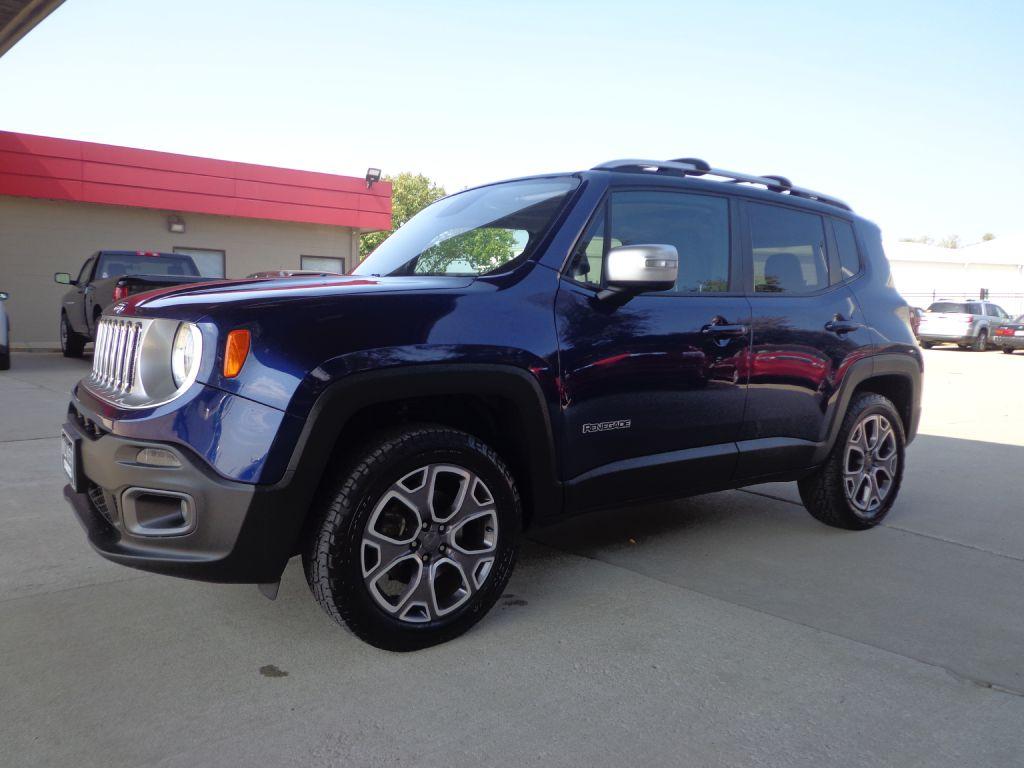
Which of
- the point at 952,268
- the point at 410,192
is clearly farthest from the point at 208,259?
the point at 952,268

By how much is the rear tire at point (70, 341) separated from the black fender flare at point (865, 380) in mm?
14116

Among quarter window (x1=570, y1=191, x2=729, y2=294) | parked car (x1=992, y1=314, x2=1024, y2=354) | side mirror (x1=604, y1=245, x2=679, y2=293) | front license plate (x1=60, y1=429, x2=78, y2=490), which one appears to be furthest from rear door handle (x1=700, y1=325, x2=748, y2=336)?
parked car (x1=992, y1=314, x2=1024, y2=354)

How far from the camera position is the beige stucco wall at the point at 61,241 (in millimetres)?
18703

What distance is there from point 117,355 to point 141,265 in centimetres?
1154

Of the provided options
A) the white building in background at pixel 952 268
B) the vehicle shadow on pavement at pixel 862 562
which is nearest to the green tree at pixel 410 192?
the white building in background at pixel 952 268

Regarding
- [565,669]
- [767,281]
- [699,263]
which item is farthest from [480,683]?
[767,281]

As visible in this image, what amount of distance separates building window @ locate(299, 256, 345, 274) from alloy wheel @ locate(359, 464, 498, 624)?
20.3 m

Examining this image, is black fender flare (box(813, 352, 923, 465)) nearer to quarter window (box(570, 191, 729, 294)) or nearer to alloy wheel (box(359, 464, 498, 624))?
quarter window (box(570, 191, 729, 294))

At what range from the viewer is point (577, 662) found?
3080mm

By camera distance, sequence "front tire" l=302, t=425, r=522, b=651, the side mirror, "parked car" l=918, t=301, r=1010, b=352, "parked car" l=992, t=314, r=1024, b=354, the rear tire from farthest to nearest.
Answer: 1. "parked car" l=918, t=301, r=1010, b=352
2. "parked car" l=992, t=314, r=1024, b=354
3. the rear tire
4. the side mirror
5. "front tire" l=302, t=425, r=522, b=651

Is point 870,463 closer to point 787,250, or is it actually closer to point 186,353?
point 787,250

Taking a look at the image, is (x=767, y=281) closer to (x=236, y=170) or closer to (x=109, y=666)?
(x=109, y=666)

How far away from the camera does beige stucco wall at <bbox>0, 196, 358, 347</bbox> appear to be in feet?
61.4

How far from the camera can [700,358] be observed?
391cm
